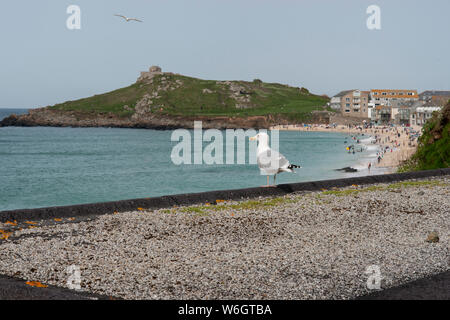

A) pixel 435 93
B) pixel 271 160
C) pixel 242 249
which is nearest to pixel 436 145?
pixel 271 160

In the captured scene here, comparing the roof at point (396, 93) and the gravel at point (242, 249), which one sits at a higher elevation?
the roof at point (396, 93)

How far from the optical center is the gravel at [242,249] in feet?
22.2

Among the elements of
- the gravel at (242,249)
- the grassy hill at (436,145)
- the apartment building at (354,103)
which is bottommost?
the gravel at (242,249)

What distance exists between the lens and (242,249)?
887 cm

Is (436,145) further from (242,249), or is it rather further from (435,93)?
(435,93)

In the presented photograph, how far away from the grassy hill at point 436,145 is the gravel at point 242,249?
11.5m

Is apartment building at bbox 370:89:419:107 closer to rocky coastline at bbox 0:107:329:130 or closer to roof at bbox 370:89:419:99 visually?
roof at bbox 370:89:419:99

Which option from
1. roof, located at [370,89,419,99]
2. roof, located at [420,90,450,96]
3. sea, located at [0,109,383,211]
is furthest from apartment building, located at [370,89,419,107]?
sea, located at [0,109,383,211]

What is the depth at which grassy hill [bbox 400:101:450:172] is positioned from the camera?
79.0 ft

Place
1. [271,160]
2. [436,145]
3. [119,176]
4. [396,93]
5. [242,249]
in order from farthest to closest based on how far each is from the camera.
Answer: [396,93], [119,176], [436,145], [271,160], [242,249]

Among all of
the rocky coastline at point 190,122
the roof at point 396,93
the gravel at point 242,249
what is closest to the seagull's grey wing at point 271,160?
the gravel at point 242,249

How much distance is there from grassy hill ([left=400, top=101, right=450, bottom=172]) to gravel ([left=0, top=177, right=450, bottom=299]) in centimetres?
1152

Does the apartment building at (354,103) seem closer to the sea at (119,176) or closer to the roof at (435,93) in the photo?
the roof at (435,93)

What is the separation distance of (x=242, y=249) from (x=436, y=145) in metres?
19.6
